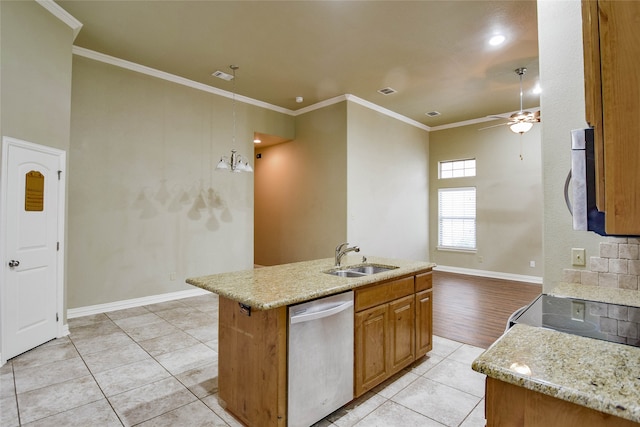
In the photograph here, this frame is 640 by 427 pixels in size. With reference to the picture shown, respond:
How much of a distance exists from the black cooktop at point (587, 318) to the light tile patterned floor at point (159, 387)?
109cm

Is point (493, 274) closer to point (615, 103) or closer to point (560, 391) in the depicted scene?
point (560, 391)

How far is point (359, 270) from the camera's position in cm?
301

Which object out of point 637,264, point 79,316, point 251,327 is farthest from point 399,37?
point 79,316

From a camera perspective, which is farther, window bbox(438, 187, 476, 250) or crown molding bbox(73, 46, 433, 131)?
window bbox(438, 187, 476, 250)

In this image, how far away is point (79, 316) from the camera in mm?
4258

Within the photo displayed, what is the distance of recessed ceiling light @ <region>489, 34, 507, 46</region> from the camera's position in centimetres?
397

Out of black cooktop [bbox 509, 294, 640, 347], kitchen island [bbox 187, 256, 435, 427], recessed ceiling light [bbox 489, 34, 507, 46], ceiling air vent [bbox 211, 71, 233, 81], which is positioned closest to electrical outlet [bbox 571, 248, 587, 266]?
black cooktop [bbox 509, 294, 640, 347]

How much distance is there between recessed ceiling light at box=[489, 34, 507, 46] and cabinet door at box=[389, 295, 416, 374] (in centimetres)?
336

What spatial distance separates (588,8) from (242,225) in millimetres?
5784

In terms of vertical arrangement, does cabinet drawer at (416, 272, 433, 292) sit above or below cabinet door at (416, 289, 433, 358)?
above

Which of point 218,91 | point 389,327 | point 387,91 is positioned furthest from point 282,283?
point 387,91

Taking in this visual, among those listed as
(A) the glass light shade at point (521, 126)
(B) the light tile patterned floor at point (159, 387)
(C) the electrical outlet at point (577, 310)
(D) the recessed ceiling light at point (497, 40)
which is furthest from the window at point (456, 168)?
(C) the electrical outlet at point (577, 310)

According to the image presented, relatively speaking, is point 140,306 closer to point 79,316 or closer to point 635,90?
point 79,316

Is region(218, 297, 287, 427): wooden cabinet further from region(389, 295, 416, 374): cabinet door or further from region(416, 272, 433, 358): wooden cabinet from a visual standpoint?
region(416, 272, 433, 358): wooden cabinet
